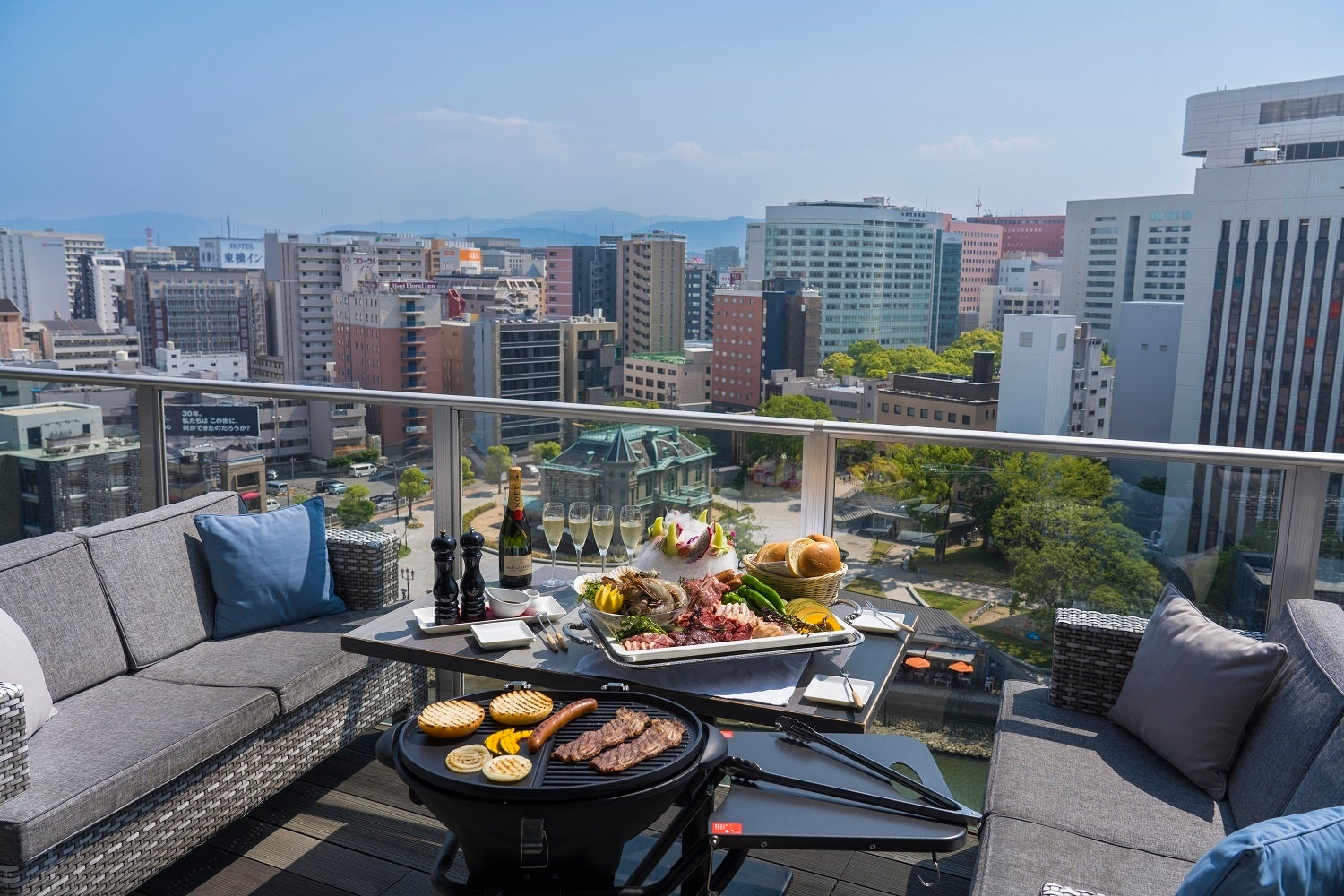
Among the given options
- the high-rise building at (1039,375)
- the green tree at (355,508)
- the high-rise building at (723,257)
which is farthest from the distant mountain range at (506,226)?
the green tree at (355,508)

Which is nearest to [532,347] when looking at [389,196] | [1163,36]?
[389,196]

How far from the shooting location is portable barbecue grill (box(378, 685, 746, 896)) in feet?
4.17

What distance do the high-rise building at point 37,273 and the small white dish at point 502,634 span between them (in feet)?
227

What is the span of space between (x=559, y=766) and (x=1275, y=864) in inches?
33.0

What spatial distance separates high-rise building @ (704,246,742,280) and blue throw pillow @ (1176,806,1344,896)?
2695 inches

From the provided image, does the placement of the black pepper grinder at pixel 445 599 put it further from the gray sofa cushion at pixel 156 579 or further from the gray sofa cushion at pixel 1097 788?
the gray sofa cushion at pixel 1097 788

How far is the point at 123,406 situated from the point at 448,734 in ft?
8.88

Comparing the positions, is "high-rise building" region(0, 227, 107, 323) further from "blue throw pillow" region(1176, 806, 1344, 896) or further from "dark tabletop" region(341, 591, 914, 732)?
"blue throw pillow" region(1176, 806, 1344, 896)

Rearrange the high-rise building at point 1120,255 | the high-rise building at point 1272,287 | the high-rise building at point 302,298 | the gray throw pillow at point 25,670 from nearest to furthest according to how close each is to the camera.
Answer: the gray throw pillow at point 25,670 → the high-rise building at point 1272,287 → the high-rise building at point 1120,255 → the high-rise building at point 302,298

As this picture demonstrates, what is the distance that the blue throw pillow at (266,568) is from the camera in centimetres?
277

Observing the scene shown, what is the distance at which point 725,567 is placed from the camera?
84.1 inches

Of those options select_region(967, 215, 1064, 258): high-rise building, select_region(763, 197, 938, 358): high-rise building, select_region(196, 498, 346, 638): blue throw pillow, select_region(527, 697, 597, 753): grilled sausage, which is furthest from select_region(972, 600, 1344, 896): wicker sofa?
select_region(967, 215, 1064, 258): high-rise building

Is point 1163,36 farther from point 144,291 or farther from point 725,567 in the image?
point 725,567

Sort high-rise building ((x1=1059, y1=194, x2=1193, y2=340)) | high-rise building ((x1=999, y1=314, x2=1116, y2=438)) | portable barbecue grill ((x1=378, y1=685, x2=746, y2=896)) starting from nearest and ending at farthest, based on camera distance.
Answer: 1. portable barbecue grill ((x1=378, y1=685, x2=746, y2=896))
2. high-rise building ((x1=999, y1=314, x2=1116, y2=438))
3. high-rise building ((x1=1059, y1=194, x2=1193, y2=340))
